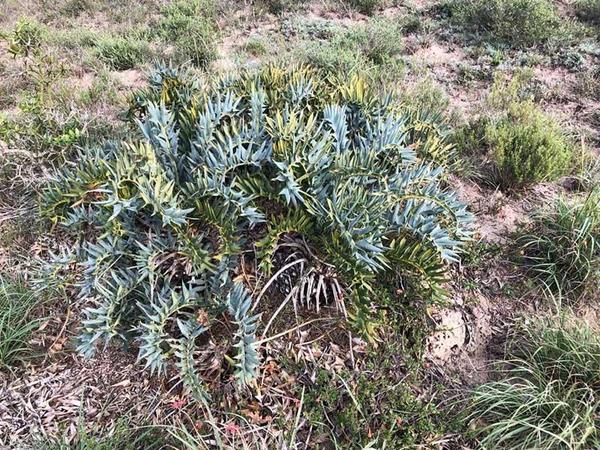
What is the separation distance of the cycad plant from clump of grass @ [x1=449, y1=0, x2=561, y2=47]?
3.16 metres

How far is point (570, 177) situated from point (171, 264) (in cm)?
294

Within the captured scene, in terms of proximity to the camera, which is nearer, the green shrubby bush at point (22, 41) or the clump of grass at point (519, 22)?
the green shrubby bush at point (22, 41)

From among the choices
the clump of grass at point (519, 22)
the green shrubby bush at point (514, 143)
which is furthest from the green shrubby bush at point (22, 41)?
the clump of grass at point (519, 22)

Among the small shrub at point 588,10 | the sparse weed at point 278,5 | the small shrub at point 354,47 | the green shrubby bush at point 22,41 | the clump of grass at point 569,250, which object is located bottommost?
the clump of grass at point 569,250

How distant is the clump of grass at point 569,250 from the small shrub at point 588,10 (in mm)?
3462

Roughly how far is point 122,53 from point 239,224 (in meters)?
3.51

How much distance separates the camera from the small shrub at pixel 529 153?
138 inches

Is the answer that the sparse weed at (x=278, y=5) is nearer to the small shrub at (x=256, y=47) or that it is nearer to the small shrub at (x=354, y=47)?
the small shrub at (x=354, y=47)

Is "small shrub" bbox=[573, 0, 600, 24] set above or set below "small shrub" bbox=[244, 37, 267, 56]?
above

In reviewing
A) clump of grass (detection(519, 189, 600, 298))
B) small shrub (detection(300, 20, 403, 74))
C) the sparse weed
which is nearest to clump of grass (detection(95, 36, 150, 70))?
the sparse weed

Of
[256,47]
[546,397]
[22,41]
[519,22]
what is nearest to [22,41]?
[22,41]

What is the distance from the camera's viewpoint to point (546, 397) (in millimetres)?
2404

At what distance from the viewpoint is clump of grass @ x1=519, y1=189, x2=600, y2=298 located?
2969 mm

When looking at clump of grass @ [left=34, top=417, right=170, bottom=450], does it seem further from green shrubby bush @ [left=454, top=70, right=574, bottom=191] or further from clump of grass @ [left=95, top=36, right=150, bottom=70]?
clump of grass @ [left=95, top=36, right=150, bottom=70]
